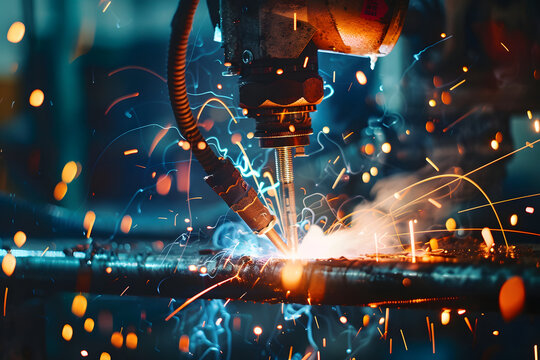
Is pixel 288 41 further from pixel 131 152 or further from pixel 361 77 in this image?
pixel 131 152

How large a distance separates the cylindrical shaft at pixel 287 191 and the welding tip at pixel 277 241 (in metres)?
0.01

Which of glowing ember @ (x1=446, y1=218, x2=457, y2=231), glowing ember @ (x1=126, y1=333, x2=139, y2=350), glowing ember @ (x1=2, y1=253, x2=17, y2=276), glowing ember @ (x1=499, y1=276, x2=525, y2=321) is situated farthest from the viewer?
glowing ember @ (x1=126, y1=333, x2=139, y2=350)

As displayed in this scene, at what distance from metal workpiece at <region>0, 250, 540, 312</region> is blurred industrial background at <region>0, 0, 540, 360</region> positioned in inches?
2.6

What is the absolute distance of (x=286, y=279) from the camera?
127 cm

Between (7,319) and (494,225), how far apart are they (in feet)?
4.75

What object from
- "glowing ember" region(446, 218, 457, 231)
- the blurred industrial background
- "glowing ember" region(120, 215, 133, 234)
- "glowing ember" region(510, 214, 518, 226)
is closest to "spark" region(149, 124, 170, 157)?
the blurred industrial background

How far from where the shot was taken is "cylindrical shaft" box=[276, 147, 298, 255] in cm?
134

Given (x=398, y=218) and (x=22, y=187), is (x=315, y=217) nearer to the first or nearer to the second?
(x=398, y=218)

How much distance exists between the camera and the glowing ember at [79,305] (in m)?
1.92

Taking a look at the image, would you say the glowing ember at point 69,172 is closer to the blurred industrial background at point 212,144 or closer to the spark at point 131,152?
the blurred industrial background at point 212,144

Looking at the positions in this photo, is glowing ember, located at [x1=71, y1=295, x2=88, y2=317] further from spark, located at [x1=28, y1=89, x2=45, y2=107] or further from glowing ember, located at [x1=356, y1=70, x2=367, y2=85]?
glowing ember, located at [x1=356, y1=70, x2=367, y2=85]

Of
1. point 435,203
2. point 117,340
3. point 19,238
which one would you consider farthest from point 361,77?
point 19,238

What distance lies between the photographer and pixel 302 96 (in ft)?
4.04

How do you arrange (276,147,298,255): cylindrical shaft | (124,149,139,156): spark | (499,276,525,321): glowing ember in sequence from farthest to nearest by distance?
(124,149,139,156): spark, (276,147,298,255): cylindrical shaft, (499,276,525,321): glowing ember
